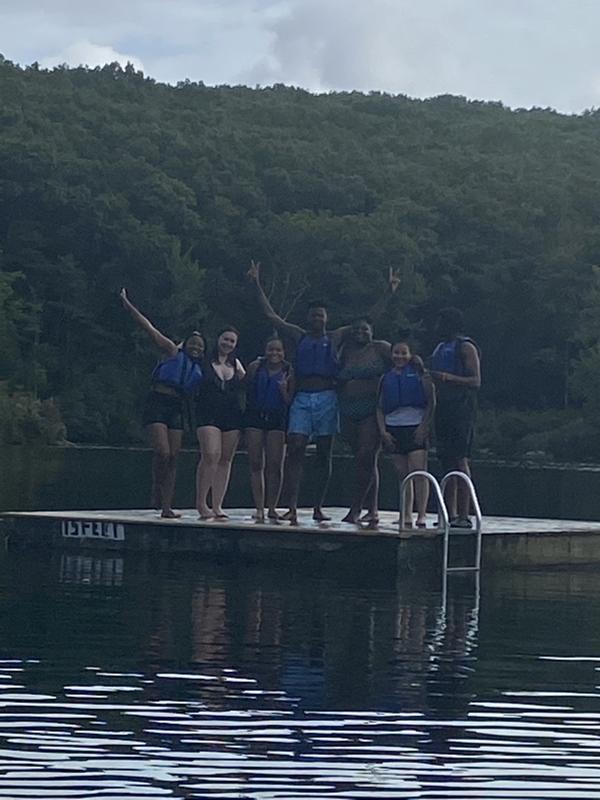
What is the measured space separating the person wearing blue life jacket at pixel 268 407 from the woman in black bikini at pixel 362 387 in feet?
1.45

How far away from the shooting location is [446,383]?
1559 cm

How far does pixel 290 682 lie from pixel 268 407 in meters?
5.96

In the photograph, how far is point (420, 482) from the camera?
16.2 meters

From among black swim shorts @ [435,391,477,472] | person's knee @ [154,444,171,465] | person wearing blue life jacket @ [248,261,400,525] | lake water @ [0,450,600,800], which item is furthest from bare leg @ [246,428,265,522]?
black swim shorts @ [435,391,477,472]

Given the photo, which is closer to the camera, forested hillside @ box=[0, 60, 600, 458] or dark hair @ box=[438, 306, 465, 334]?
dark hair @ box=[438, 306, 465, 334]

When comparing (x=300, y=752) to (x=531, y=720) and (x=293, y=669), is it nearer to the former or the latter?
(x=531, y=720)

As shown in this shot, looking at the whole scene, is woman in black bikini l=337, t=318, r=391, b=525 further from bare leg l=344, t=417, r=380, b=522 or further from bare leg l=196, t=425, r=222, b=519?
bare leg l=196, t=425, r=222, b=519

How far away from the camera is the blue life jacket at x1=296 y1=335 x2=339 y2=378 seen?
609 inches

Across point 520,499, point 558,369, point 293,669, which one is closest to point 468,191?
point 558,369

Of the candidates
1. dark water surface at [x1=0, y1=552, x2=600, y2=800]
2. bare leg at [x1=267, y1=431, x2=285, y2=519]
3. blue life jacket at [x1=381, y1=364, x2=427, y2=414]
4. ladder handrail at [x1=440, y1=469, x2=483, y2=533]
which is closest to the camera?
dark water surface at [x1=0, y1=552, x2=600, y2=800]

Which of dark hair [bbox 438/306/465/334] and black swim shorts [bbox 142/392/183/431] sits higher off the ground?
dark hair [bbox 438/306/465/334]

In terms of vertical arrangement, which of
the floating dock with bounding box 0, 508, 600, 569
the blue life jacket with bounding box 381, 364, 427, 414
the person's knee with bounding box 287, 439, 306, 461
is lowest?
the floating dock with bounding box 0, 508, 600, 569

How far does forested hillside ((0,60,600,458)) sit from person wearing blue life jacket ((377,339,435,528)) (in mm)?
47372

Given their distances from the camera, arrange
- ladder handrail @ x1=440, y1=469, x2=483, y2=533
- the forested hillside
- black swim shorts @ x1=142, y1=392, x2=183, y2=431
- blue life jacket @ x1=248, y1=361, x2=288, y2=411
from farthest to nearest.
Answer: the forested hillside
black swim shorts @ x1=142, y1=392, x2=183, y2=431
blue life jacket @ x1=248, y1=361, x2=288, y2=411
ladder handrail @ x1=440, y1=469, x2=483, y2=533
